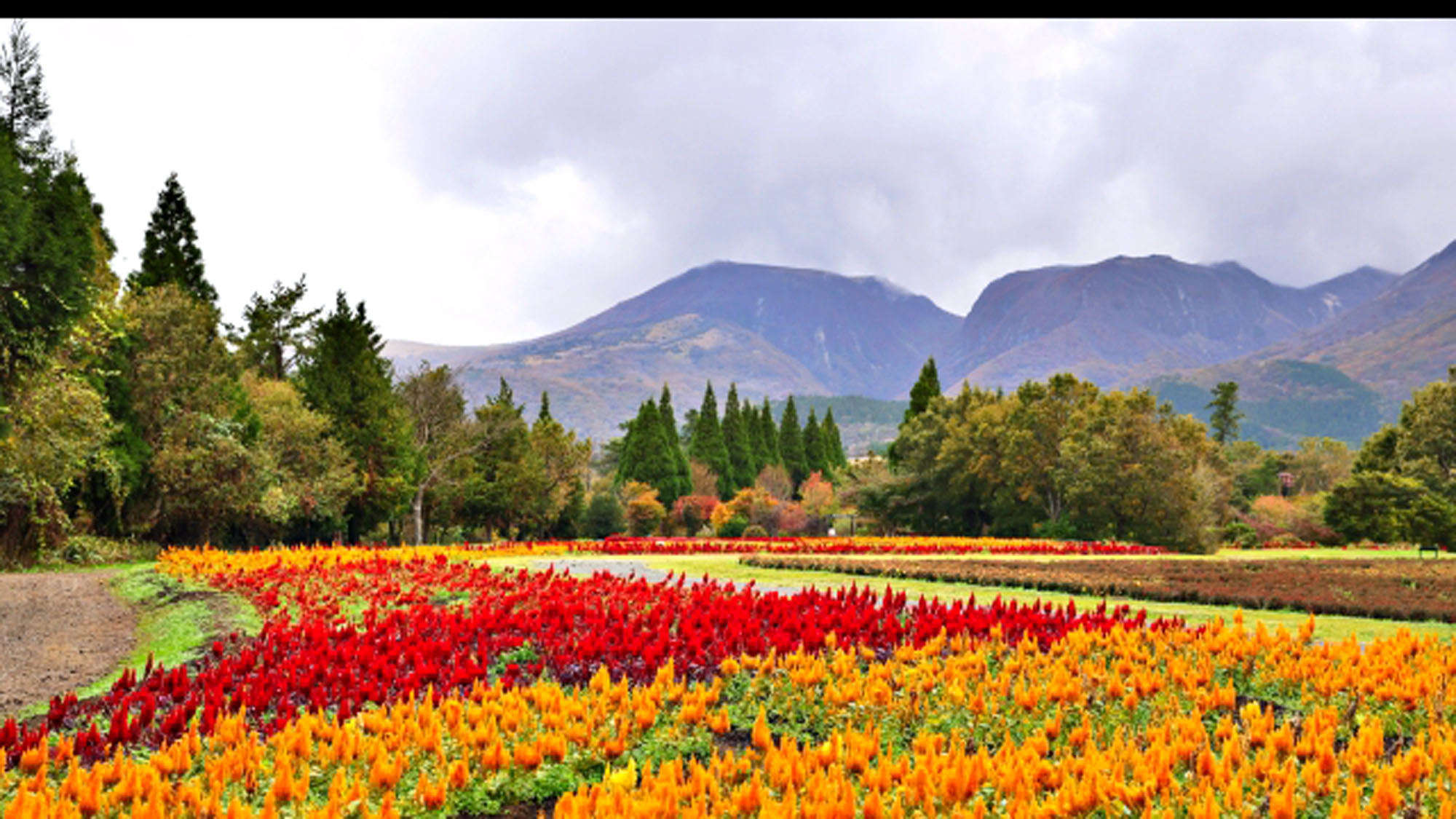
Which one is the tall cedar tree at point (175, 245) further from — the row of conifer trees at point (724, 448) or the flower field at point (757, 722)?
the flower field at point (757, 722)

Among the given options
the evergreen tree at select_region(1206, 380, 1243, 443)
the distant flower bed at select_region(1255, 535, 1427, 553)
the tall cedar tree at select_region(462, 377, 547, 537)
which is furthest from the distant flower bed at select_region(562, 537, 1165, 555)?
the evergreen tree at select_region(1206, 380, 1243, 443)

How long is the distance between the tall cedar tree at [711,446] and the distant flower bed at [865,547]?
28711 mm

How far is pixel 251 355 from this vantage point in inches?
1706

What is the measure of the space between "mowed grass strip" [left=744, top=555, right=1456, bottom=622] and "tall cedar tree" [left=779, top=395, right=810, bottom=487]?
151 feet

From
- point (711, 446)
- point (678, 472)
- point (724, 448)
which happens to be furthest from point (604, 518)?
point (724, 448)

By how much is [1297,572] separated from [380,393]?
101 feet

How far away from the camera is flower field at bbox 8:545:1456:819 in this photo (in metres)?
3.98

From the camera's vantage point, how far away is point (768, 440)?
67938mm

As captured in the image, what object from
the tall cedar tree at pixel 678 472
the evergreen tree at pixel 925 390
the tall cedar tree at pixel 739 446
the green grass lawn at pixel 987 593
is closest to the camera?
the green grass lawn at pixel 987 593

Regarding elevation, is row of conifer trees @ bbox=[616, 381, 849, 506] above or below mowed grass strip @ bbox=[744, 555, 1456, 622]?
above

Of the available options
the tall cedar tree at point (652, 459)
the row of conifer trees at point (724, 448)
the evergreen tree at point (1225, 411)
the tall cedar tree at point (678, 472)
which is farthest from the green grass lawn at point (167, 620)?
the evergreen tree at point (1225, 411)

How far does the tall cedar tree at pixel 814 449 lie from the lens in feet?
232

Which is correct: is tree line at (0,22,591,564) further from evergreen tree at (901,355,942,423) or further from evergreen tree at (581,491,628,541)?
evergreen tree at (901,355,942,423)
